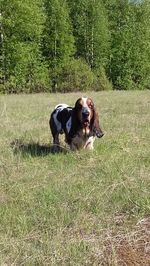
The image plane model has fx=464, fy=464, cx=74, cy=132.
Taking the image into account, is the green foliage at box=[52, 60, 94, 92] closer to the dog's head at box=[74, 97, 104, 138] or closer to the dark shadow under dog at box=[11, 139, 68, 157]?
the dark shadow under dog at box=[11, 139, 68, 157]

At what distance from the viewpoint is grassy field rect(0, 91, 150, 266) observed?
3.70 metres

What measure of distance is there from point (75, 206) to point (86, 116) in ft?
9.47

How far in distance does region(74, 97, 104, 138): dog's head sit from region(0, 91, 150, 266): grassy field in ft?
1.24

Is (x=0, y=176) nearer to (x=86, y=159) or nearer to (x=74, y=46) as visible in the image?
(x=86, y=159)

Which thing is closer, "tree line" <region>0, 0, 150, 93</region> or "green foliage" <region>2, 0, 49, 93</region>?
Answer: "green foliage" <region>2, 0, 49, 93</region>

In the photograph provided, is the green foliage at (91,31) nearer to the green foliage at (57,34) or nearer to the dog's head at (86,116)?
the green foliage at (57,34)

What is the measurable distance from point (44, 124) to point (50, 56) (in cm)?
2964

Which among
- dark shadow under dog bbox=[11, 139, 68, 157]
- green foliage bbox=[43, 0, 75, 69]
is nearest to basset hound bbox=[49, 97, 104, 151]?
dark shadow under dog bbox=[11, 139, 68, 157]

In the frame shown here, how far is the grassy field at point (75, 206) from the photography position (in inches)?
146

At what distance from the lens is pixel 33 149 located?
8133 millimetres

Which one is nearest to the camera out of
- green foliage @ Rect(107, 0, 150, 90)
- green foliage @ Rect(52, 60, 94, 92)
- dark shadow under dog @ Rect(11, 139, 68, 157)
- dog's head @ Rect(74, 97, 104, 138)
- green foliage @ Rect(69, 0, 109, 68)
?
dog's head @ Rect(74, 97, 104, 138)

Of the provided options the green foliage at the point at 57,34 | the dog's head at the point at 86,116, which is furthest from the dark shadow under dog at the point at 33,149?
the green foliage at the point at 57,34

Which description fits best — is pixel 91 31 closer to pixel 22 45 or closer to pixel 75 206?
pixel 22 45

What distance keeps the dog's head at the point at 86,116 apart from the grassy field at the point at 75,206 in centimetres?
38
